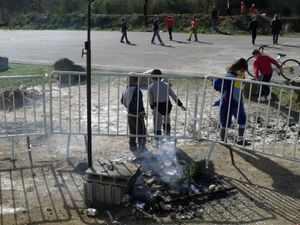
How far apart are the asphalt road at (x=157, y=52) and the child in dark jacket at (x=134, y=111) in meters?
8.09

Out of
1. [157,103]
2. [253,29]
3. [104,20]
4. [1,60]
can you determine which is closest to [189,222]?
[157,103]

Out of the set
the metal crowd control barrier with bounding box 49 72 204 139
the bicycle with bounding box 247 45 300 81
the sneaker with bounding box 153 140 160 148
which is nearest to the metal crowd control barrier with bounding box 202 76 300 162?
the metal crowd control barrier with bounding box 49 72 204 139

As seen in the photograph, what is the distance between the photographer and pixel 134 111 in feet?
23.8

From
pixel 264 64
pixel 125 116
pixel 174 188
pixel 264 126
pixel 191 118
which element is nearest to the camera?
pixel 174 188

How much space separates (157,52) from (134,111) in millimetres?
13966

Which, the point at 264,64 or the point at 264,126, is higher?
the point at 264,64

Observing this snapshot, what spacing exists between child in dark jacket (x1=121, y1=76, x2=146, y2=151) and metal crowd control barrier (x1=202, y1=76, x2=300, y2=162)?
0.96 m

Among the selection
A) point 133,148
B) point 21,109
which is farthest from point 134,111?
point 21,109

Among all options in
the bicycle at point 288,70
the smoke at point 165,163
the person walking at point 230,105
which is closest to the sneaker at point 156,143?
the smoke at point 165,163

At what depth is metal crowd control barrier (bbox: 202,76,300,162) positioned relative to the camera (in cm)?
665

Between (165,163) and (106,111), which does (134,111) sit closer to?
(165,163)

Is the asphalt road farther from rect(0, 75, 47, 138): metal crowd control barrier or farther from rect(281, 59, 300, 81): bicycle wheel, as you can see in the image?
rect(0, 75, 47, 138): metal crowd control barrier

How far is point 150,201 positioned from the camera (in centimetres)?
545

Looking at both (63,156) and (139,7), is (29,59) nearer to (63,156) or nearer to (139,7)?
(63,156)
